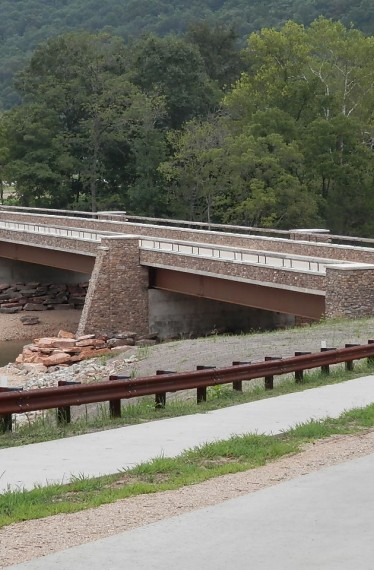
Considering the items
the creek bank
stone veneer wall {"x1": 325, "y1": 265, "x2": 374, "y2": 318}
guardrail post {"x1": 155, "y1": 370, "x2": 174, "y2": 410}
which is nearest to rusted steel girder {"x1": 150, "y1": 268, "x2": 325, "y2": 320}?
stone veneer wall {"x1": 325, "y1": 265, "x2": 374, "y2": 318}

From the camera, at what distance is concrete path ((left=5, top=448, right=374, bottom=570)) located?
26.2 feet

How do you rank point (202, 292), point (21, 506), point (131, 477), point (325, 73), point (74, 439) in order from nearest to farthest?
point (21, 506)
point (131, 477)
point (74, 439)
point (202, 292)
point (325, 73)

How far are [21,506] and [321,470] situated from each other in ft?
10.1

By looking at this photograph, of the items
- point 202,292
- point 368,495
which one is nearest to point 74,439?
point 368,495

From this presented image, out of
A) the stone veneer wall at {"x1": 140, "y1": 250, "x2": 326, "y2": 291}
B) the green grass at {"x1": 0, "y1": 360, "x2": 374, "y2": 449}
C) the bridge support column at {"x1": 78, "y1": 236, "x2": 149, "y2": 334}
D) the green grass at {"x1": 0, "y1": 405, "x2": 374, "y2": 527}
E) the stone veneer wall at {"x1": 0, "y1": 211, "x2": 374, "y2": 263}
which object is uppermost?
the green grass at {"x1": 0, "y1": 405, "x2": 374, "y2": 527}

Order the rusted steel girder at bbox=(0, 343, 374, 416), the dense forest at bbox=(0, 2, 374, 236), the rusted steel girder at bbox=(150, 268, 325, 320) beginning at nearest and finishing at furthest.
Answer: the rusted steel girder at bbox=(0, 343, 374, 416)
the rusted steel girder at bbox=(150, 268, 325, 320)
the dense forest at bbox=(0, 2, 374, 236)

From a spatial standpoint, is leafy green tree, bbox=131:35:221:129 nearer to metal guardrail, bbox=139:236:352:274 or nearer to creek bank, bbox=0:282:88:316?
creek bank, bbox=0:282:88:316

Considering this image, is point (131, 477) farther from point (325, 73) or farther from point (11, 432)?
point (325, 73)

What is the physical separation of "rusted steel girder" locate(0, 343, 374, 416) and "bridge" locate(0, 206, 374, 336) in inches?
613

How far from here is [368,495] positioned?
398 inches

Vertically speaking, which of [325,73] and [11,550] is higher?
[325,73]

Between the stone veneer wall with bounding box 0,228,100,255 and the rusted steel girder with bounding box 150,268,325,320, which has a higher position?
the stone veneer wall with bounding box 0,228,100,255

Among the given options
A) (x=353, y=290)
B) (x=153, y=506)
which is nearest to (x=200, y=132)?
(x=353, y=290)

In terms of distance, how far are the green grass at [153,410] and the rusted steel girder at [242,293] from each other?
1629 centimetres
